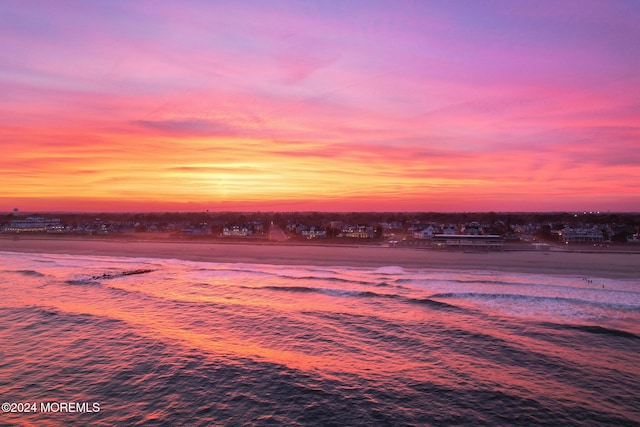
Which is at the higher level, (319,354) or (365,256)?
(365,256)

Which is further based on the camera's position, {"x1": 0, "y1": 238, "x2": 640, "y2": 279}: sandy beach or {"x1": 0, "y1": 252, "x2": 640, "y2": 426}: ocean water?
{"x1": 0, "y1": 238, "x2": 640, "y2": 279}: sandy beach

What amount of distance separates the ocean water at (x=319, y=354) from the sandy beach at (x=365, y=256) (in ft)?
45.0

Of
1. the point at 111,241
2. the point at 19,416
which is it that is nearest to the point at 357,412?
the point at 19,416

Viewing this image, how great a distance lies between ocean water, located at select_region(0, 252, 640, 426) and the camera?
15.9m

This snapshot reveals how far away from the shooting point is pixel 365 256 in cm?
6469

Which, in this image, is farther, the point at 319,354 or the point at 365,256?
the point at 365,256

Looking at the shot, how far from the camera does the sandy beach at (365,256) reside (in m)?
53.9

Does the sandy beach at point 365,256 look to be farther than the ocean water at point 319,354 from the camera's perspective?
Yes

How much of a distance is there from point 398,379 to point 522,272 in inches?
1499

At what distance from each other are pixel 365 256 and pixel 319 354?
4335 centimetres

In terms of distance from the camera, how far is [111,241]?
91.9 meters

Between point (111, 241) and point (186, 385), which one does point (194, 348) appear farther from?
point (111, 241)

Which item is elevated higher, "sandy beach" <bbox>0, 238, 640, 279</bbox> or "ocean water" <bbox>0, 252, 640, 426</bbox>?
"sandy beach" <bbox>0, 238, 640, 279</bbox>

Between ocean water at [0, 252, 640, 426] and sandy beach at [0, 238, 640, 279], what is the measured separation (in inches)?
539
